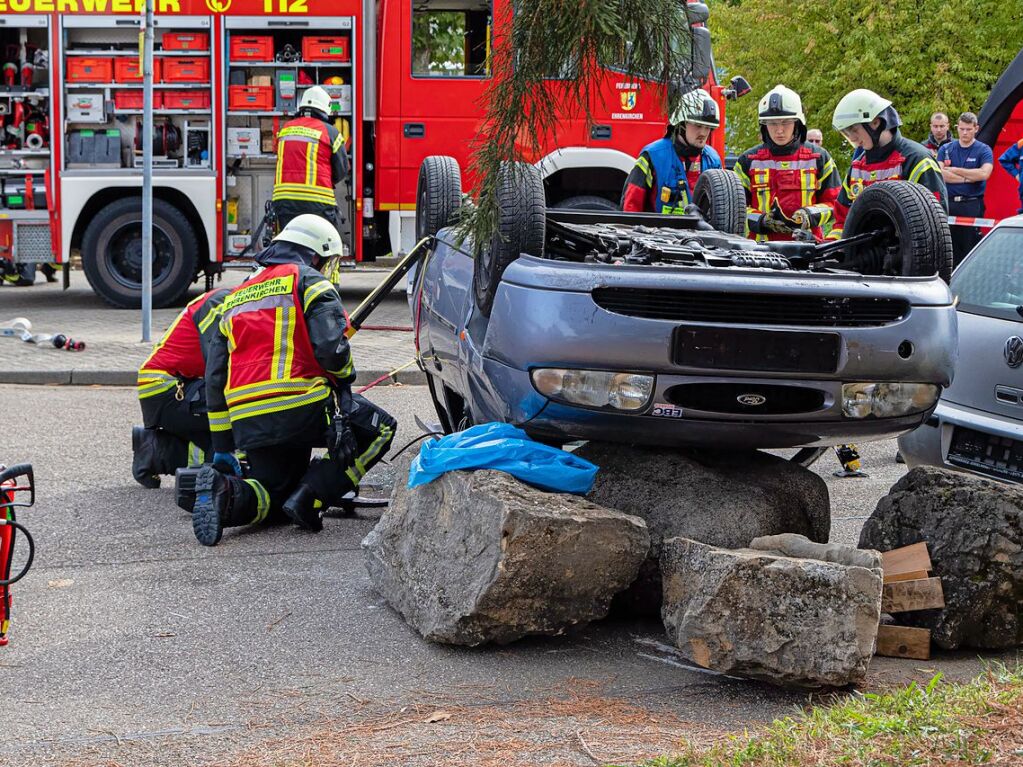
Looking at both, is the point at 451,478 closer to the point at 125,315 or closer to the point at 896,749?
the point at 896,749

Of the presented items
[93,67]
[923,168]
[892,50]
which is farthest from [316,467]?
[892,50]

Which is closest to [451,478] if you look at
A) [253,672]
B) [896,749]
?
[253,672]

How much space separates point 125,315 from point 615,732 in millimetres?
10292

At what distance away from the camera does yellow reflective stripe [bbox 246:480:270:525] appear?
5.88 meters

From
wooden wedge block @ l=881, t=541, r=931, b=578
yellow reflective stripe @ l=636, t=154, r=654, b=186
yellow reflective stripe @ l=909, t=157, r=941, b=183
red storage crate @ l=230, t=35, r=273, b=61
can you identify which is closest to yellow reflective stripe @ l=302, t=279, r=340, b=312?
wooden wedge block @ l=881, t=541, r=931, b=578

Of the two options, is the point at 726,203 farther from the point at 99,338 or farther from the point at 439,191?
the point at 99,338

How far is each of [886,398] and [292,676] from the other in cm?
220

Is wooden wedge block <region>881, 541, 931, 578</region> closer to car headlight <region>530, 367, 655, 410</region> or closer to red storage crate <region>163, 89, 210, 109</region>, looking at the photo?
car headlight <region>530, 367, 655, 410</region>

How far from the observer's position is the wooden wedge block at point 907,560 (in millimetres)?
4484

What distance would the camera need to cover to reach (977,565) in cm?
445

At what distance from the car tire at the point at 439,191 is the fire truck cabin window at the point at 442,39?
6.80 m

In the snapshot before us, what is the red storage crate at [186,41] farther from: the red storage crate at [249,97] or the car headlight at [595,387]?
the car headlight at [595,387]

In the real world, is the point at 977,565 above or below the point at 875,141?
below

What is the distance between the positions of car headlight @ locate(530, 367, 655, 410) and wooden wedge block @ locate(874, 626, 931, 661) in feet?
3.50
